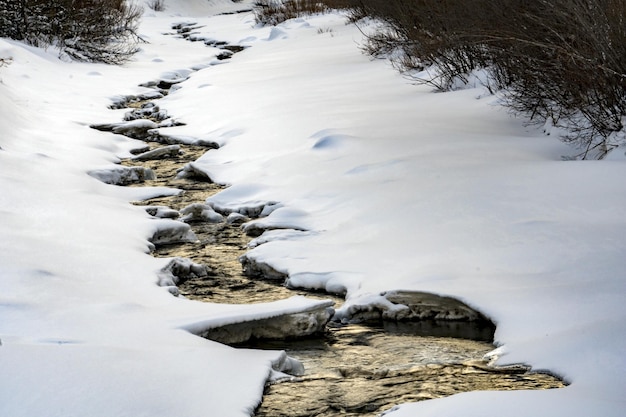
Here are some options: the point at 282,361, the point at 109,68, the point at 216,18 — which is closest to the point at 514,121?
the point at 282,361

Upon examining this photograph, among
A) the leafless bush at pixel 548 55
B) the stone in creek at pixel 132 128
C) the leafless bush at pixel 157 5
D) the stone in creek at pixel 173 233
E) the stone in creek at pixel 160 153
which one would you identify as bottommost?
the leafless bush at pixel 157 5

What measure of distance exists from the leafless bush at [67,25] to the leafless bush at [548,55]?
5.86 m

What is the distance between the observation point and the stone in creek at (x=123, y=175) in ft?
19.2

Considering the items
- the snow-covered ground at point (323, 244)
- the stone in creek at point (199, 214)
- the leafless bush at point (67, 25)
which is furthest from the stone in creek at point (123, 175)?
the leafless bush at point (67, 25)

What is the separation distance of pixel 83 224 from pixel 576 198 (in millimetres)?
2524

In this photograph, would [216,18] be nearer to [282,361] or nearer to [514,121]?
[514,121]

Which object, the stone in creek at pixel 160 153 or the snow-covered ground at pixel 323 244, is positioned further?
the stone in creek at pixel 160 153

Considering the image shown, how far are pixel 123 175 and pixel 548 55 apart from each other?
3.07m

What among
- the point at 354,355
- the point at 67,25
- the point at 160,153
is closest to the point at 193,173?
the point at 160,153

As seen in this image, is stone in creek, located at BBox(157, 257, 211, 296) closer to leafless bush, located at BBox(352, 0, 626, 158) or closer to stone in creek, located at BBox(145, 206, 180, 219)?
stone in creek, located at BBox(145, 206, 180, 219)

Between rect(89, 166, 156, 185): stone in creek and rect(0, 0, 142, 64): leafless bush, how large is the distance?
20.1 feet

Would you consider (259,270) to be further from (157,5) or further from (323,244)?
(157,5)

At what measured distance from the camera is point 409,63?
889cm

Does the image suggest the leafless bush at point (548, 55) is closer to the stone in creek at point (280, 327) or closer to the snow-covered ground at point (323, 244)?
the snow-covered ground at point (323, 244)
